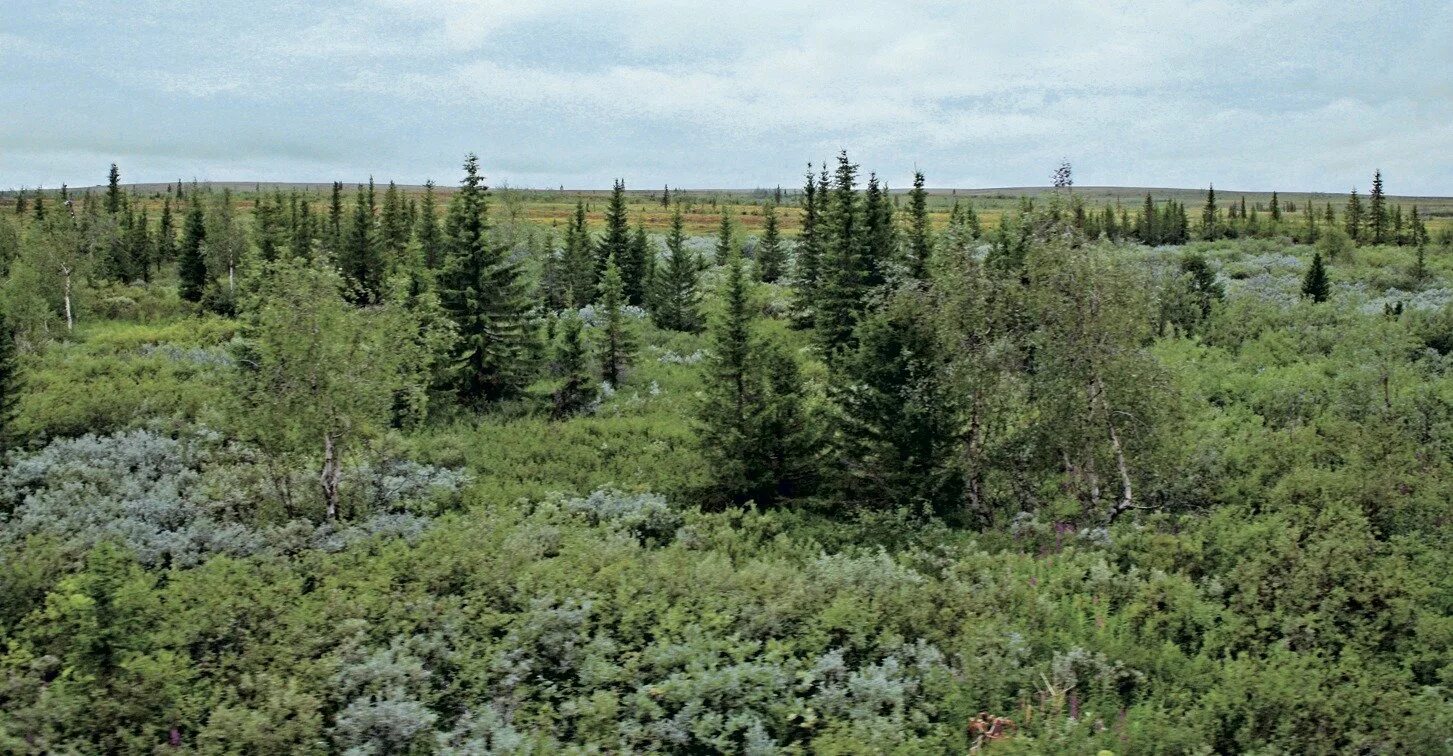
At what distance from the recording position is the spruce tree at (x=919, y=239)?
25.2m

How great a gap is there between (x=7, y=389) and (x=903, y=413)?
20.7 meters

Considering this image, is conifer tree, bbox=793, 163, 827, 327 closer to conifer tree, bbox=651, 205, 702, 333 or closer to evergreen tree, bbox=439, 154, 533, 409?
conifer tree, bbox=651, 205, 702, 333

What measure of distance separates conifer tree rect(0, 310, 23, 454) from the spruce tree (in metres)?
22.0

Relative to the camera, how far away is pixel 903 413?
16.6 meters

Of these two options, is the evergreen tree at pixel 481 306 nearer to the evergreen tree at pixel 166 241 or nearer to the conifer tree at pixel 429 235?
the conifer tree at pixel 429 235

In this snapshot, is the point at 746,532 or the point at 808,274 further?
the point at 808,274

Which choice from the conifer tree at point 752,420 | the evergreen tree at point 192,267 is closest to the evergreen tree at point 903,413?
the conifer tree at point 752,420

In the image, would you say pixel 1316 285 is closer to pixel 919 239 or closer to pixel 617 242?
pixel 919 239

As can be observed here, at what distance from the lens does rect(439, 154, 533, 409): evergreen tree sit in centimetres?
2758

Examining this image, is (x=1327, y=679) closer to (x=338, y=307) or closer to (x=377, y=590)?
(x=377, y=590)

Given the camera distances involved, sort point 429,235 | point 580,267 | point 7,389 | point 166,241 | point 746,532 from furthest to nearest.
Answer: point 166,241 < point 429,235 < point 580,267 < point 7,389 < point 746,532

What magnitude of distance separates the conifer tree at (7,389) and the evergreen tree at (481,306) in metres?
11.0

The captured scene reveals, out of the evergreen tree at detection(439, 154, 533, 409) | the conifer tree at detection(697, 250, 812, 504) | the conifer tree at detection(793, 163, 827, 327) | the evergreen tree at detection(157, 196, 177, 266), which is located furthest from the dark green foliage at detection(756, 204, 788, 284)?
the evergreen tree at detection(157, 196, 177, 266)

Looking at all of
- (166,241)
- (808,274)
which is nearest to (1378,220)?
(808,274)
